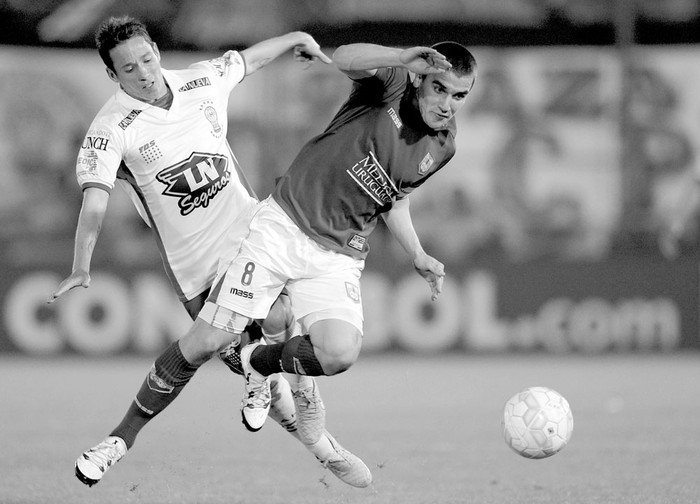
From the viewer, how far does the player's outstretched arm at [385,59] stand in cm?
511

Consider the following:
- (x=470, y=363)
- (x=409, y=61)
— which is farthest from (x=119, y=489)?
(x=470, y=363)

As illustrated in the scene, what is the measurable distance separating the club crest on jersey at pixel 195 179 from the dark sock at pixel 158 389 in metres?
0.78

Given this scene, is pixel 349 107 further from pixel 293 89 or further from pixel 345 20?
pixel 345 20

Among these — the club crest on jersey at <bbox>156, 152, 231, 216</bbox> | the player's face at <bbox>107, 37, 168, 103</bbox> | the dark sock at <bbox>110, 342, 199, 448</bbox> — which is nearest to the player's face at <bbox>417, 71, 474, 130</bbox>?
the club crest on jersey at <bbox>156, 152, 231, 216</bbox>

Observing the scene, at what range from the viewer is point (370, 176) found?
18.9 ft

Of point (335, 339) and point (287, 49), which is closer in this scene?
point (335, 339)

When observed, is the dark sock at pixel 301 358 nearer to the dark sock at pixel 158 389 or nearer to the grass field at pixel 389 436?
the dark sock at pixel 158 389

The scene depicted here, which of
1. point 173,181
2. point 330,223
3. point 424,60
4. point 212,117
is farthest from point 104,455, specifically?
point 424,60

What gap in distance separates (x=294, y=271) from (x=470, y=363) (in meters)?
7.44

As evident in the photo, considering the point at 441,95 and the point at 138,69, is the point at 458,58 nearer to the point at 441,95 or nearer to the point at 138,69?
the point at 441,95

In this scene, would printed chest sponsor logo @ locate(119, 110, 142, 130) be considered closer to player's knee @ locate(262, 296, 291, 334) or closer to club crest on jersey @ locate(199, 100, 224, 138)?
club crest on jersey @ locate(199, 100, 224, 138)

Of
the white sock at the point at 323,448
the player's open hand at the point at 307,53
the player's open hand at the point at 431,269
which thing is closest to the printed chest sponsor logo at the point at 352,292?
the player's open hand at the point at 431,269

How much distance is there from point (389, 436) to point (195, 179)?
3.05 metres

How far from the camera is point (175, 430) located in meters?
8.69
